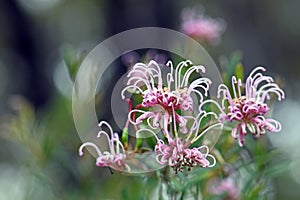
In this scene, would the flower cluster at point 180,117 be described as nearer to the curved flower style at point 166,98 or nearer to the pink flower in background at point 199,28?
the curved flower style at point 166,98

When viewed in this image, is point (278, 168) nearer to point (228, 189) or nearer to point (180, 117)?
point (228, 189)

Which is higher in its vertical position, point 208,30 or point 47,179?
point 208,30

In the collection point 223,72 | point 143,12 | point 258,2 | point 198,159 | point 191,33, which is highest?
point 258,2

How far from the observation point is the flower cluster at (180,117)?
1.91 ft

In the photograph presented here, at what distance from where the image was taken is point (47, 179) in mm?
908

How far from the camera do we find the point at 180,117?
588mm

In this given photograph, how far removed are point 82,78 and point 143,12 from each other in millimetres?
2099

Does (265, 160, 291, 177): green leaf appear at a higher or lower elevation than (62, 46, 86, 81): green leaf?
lower

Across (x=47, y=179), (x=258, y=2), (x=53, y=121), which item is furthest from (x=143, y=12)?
(x=47, y=179)

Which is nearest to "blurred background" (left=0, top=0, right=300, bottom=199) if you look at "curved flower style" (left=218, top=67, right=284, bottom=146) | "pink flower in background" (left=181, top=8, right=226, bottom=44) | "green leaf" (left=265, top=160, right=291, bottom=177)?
"pink flower in background" (left=181, top=8, right=226, bottom=44)

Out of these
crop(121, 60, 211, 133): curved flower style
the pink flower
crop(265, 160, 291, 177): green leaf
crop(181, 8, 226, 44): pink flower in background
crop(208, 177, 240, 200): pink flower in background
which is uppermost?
crop(181, 8, 226, 44): pink flower in background

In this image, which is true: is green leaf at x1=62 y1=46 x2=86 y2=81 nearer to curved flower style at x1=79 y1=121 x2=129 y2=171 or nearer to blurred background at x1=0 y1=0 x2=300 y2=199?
curved flower style at x1=79 y1=121 x2=129 y2=171

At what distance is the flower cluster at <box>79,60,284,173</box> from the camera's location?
1.91 feet

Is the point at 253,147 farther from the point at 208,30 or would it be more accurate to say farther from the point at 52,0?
the point at 52,0
